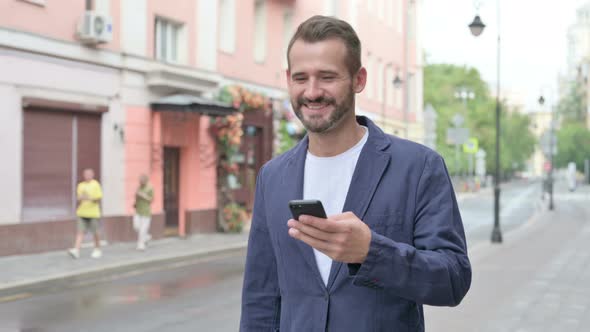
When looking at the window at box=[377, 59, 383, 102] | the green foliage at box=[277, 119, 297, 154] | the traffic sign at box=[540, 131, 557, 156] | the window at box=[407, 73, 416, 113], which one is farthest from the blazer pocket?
the window at box=[407, 73, 416, 113]

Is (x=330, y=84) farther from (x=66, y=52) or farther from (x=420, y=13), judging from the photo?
(x=420, y=13)

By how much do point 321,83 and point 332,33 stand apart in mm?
Answer: 153

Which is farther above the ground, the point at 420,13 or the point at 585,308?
the point at 420,13


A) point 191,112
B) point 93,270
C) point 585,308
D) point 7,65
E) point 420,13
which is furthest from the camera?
point 420,13

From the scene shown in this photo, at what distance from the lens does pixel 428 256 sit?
222 cm

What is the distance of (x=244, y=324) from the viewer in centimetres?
283

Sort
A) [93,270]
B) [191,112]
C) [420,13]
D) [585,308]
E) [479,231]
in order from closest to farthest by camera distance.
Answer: [585,308], [93,270], [191,112], [479,231], [420,13]

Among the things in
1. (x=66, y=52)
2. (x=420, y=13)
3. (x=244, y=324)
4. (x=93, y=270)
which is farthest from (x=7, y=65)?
(x=420, y=13)

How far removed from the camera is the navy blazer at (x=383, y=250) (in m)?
2.18

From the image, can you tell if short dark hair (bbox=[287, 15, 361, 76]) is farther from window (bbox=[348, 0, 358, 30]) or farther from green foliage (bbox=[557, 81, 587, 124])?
green foliage (bbox=[557, 81, 587, 124])

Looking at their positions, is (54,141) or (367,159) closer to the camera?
(367,159)

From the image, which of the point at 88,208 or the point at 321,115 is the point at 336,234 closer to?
the point at 321,115

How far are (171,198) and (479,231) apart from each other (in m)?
10.3

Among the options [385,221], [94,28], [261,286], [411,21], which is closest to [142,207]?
[94,28]
